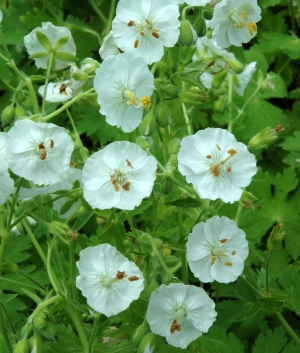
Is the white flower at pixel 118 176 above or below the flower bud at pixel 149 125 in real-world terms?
below

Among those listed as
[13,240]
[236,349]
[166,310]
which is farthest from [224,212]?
[166,310]

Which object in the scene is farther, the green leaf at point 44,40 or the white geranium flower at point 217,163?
the green leaf at point 44,40

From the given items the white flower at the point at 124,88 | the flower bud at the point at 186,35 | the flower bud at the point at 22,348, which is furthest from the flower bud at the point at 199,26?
the flower bud at the point at 22,348

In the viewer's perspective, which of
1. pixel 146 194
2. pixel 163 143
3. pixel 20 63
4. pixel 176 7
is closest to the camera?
pixel 146 194

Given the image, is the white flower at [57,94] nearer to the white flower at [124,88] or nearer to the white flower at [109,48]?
the white flower at [109,48]

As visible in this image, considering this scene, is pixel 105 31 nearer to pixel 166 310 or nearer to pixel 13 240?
pixel 13 240

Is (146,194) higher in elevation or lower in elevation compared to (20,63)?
higher

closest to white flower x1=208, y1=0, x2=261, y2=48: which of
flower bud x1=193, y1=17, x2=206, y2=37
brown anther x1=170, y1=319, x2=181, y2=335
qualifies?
flower bud x1=193, y1=17, x2=206, y2=37
